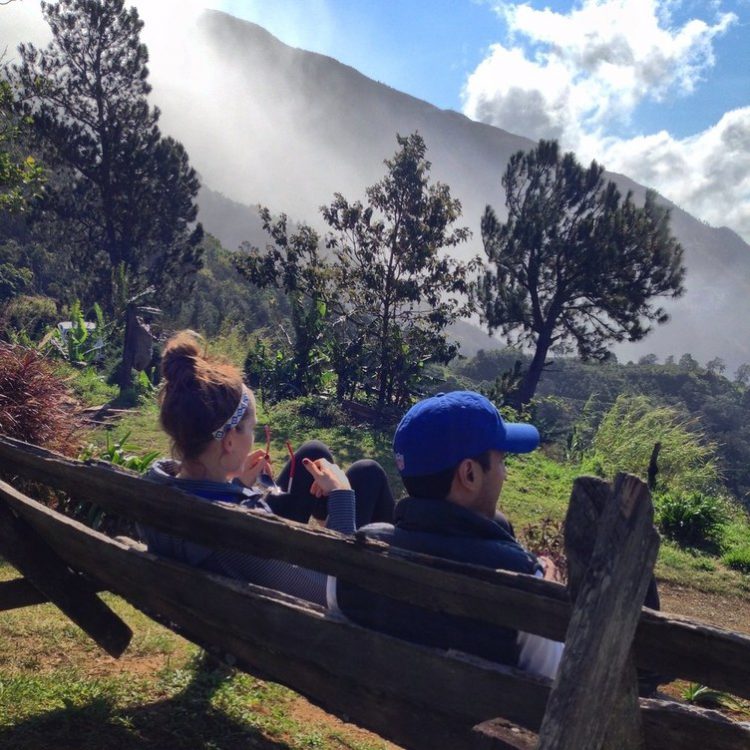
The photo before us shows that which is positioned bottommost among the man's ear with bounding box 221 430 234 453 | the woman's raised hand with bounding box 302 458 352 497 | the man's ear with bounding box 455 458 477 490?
the woman's raised hand with bounding box 302 458 352 497

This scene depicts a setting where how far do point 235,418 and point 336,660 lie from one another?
0.91 m

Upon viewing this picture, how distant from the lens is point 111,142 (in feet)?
82.0

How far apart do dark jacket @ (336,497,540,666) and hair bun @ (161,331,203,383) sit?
96 cm

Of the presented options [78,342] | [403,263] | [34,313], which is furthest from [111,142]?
[403,263]

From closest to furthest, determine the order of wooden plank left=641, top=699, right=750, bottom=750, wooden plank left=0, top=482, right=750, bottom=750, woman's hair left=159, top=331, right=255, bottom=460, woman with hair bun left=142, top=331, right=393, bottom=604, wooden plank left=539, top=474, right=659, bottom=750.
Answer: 1. wooden plank left=539, top=474, right=659, bottom=750
2. wooden plank left=641, top=699, right=750, bottom=750
3. wooden plank left=0, top=482, right=750, bottom=750
4. woman with hair bun left=142, top=331, right=393, bottom=604
5. woman's hair left=159, top=331, right=255, bottom=460

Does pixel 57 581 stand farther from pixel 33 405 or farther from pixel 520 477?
pixel 520 477

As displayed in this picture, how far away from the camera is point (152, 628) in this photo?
378 cm

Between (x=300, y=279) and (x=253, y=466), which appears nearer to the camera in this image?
(x=253, y=466)

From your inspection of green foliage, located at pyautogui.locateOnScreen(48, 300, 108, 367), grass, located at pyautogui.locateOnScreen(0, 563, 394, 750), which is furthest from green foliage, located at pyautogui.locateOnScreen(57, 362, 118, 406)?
grass, located at pyautogui.locateOnScreen(0, 563, 394, 750)

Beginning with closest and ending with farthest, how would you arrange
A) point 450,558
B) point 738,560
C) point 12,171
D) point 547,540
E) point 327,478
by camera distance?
point 450,558, point 327,478, point 547,540, point 738,560, point 12,171

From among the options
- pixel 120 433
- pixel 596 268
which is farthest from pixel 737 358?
pixel 120 433

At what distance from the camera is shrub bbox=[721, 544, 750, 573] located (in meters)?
6.87

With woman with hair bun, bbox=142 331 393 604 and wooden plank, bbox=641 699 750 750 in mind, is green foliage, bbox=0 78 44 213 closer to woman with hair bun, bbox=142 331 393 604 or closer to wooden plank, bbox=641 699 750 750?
woman with hair bun, bbox=142 331 393 604

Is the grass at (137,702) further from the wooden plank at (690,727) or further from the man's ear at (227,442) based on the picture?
the wooden plank at (690,727)
